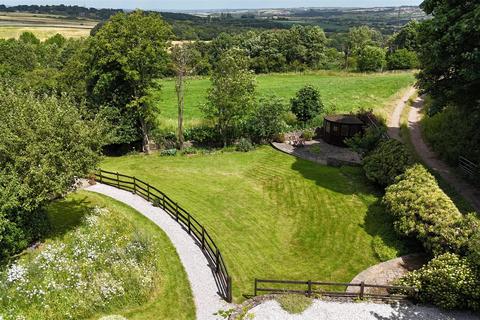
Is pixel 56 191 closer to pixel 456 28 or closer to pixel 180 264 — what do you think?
pixel 180 264

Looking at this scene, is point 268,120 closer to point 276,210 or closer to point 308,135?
point 308,135

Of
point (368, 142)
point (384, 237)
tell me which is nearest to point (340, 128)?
point (368, 142)

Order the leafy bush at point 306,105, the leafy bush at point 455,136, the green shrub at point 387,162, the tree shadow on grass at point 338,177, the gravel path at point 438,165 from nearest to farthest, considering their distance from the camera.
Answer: the gravel path at point 438,165 → the green shrub at point 387,162 → the leafy bush at point 455,136 → the tree shadow on grass at point 338,177 → the leafy bush at point 306,105

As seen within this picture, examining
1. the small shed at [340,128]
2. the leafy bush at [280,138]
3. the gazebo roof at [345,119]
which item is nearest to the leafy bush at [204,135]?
the leafy bush at [280,138]

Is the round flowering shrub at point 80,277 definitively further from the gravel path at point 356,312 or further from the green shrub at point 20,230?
the gravel path at point 356,312

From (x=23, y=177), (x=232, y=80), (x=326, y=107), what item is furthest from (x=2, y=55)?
(x=23, y=177)
